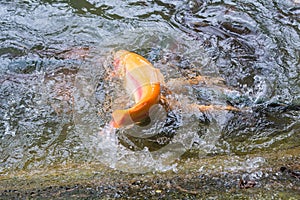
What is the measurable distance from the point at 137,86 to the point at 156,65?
698mm

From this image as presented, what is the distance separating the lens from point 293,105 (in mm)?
3221

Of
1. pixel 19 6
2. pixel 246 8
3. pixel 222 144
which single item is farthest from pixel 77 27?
pixel 222 144

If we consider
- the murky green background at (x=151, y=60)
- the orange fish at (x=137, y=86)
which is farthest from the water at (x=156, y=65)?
the orange fish at (x=137, y=86)

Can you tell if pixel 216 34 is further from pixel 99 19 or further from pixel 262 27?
pixel 99 19

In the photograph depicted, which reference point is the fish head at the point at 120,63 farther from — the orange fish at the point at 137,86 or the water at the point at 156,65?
the water at the point at 156,65

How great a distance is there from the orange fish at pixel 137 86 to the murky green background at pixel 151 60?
5.6 inches

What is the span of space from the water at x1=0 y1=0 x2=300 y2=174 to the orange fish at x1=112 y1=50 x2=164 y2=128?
0.13m

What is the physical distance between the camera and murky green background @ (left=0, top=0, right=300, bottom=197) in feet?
9.71

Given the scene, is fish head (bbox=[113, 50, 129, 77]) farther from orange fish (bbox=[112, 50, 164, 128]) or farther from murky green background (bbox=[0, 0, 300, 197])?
murky green background (bbox=[0, 0, 300, 197])

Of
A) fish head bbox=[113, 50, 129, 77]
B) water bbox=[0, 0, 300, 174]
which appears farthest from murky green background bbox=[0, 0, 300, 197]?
fish head bbox=[113, 50, 129, 77]

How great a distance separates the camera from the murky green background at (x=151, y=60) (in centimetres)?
296

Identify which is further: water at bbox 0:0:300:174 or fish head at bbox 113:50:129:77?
fish head at bbox 113:50:129:77

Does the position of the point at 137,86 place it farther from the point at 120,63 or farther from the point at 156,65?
the point at 156,65

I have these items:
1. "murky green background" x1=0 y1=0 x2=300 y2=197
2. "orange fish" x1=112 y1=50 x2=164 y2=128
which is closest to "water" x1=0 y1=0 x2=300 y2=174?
"murky green background" x1=0 y1=0 x2=300 y2=197
